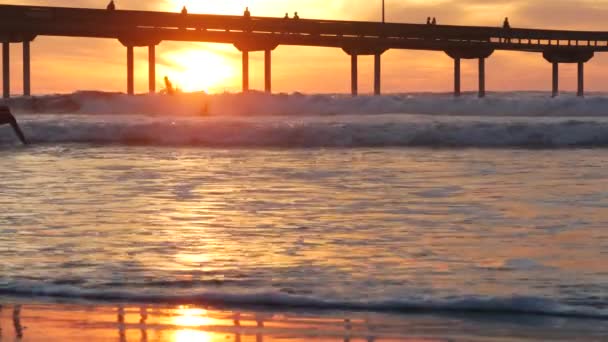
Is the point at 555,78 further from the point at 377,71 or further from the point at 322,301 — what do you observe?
the point at 322,301

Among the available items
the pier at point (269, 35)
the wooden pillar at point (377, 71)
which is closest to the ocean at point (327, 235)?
the pier at point (269, 35)

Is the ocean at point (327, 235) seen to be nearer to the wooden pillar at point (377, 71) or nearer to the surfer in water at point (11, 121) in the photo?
the surfer in water at point (11, 121)

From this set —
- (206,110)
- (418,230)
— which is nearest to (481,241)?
(418,230)

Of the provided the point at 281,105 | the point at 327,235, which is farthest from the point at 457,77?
the point at 327,235

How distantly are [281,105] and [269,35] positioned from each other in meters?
3.15

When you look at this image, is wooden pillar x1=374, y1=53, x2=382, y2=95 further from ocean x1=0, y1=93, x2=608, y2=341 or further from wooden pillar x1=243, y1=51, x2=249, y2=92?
ocean x1=0, y1=93, x2=608, y2=341

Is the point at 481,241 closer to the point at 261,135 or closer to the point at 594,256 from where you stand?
the point at 594,256

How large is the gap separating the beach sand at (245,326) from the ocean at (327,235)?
3cm

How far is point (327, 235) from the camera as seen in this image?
28.1 ft

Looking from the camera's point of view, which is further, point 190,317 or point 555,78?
point 555,78

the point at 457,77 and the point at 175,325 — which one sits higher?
the point at 457,77

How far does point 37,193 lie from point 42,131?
16312 mm

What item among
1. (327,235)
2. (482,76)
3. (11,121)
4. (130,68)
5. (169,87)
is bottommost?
(327,235)

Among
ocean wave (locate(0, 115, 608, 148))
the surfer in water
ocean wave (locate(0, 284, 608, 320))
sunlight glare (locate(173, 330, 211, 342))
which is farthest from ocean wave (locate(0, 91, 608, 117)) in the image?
sunlight glare (locate(173, 330, 211, 342))
